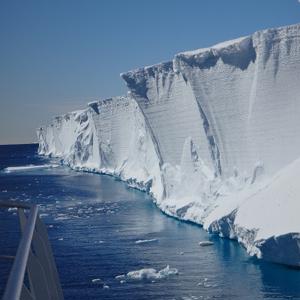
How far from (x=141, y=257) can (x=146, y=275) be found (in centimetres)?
172

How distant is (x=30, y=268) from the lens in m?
1.35

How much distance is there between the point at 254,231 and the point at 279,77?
4.52 m

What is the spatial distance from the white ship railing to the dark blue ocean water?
821 centimetres

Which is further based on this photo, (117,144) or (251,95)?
(117,144)

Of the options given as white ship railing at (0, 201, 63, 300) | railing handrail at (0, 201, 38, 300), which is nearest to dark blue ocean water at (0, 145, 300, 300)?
white ship railing at (0, 201, 63, 300)

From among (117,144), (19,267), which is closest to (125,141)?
(117,144)

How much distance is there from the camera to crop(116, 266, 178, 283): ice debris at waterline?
1081 cm

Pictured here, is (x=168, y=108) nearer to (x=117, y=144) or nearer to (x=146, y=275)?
(x=146, y=275)

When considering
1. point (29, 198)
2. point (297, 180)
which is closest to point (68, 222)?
point (29, 198)

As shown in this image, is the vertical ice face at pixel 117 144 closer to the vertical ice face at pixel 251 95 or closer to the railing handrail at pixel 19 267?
the vertical ice face at pixel 251 95

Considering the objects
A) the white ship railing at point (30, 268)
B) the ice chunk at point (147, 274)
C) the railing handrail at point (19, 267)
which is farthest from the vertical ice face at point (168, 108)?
the railing handrail at point (19, 267)

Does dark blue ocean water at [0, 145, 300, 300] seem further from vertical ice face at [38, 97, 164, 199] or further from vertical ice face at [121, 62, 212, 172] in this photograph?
vertical ice face at [38, 97, 164, 199]

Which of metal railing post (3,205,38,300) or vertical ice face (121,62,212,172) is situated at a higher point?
vertical ice face (121,62,212,172)

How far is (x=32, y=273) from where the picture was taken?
1377 millimetres
